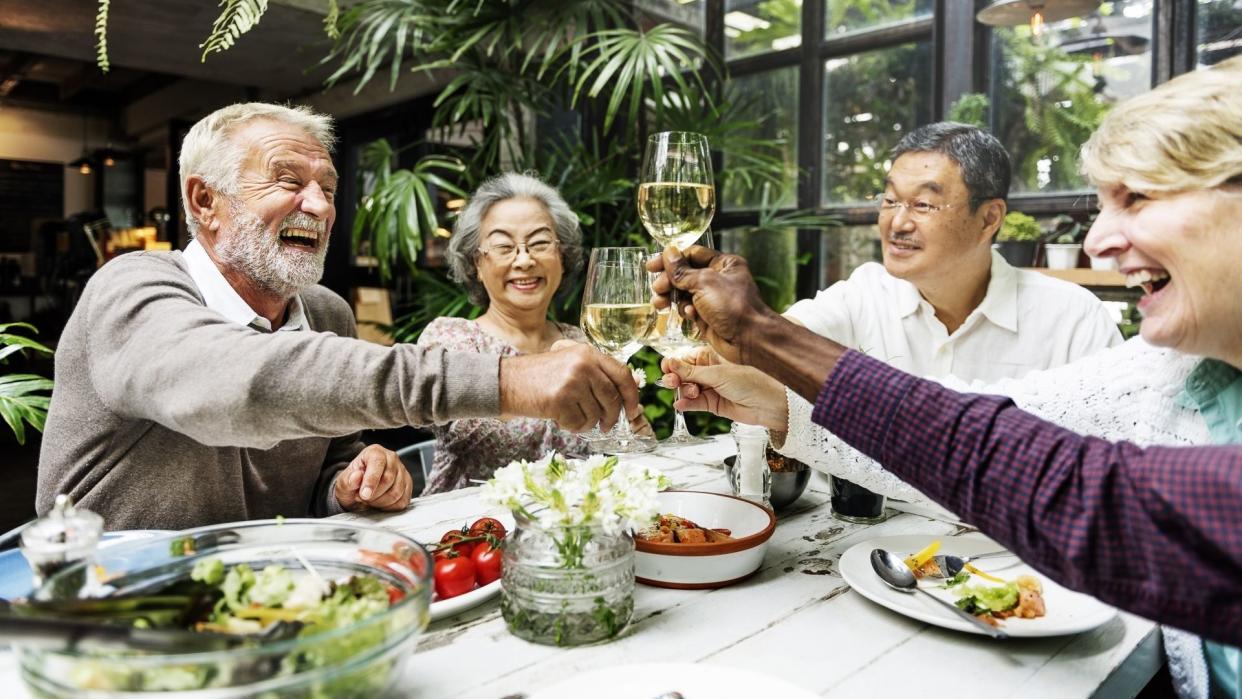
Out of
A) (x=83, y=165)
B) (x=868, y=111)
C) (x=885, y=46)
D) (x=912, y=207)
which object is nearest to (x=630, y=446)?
(x=912, y=207)

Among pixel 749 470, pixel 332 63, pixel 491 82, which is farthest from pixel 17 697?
pixel 332 63

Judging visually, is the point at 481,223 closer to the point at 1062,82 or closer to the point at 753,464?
the point at 753,464

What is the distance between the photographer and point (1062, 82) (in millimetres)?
3416

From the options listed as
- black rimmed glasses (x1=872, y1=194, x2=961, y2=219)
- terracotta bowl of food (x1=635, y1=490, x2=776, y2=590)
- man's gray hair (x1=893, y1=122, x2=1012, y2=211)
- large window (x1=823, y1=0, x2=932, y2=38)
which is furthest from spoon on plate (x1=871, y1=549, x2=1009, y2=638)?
large window (x1=823, y1=0, x2=932, y2=38)

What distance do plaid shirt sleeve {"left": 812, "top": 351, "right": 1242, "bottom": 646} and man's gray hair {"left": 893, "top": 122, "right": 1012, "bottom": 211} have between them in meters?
1.74

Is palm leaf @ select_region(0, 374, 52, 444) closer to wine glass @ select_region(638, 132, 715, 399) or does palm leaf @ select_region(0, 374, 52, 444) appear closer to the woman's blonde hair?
wine glass @ select_region(638, 132, 715, 399)

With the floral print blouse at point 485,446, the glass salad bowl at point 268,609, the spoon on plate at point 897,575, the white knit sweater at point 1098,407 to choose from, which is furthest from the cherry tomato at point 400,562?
the floral print blouse at point 485,446

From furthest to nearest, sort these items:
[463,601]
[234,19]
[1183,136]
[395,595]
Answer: [234,19] → [463,601] → [1183,136] → [395,595]

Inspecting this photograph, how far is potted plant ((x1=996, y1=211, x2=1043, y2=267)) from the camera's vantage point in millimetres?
3236

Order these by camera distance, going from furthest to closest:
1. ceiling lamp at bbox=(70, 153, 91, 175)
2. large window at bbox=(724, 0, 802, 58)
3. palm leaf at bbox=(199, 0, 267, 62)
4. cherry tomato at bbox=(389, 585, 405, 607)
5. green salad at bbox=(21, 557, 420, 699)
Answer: ceiling lamp at bbox=(70, 153, 91, 175) < large window at bbox=(724, 0, 802, 58) < palm leaf at bbox=(199, 0, 267, 62) < cherry tomato at bbox=(389, 585, 405, 607) < green salad at bbox=(21, 557, 420, 699)

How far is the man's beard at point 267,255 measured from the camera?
1746 mm

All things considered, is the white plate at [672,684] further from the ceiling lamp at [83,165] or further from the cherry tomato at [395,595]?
the ceiling lamp at [83,165]

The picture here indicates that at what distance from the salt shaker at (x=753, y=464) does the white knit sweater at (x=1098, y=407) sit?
74mm

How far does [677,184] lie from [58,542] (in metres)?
0.89
